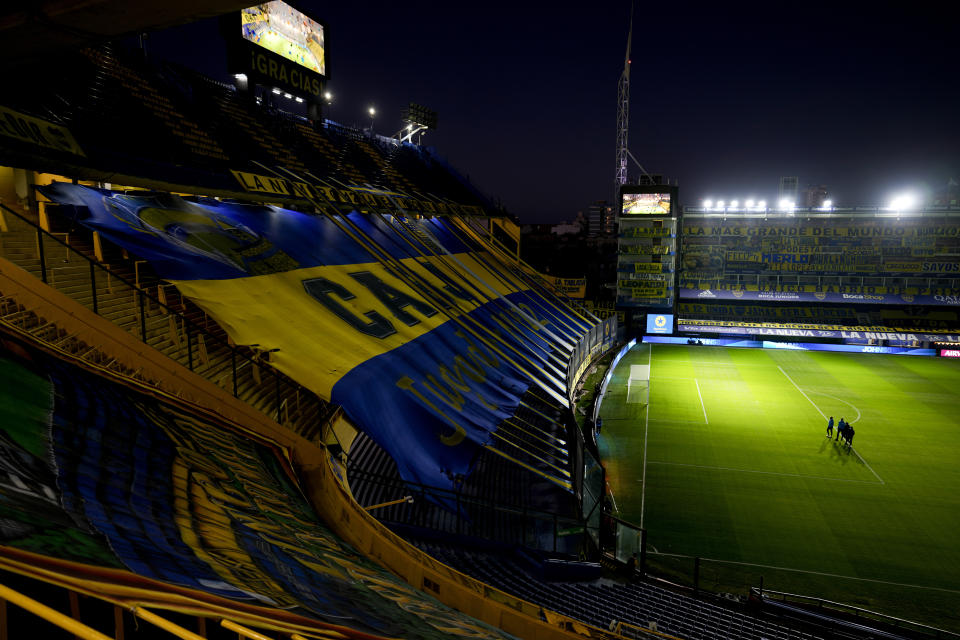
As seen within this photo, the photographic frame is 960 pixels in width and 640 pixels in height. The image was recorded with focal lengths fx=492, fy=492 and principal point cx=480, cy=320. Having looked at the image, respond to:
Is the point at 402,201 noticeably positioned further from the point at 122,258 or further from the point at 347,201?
the point at 122,258

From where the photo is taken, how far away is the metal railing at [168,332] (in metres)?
8.23

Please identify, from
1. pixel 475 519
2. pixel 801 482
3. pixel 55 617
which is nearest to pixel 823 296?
pixel 801 482

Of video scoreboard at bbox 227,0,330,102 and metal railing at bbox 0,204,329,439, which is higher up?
video scoreboard at bbox 227,0,330,102

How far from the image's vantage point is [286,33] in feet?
74.9

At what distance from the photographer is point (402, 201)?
23625 millimetres

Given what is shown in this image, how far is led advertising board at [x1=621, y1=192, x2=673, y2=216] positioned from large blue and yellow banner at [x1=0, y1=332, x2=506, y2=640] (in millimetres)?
32473

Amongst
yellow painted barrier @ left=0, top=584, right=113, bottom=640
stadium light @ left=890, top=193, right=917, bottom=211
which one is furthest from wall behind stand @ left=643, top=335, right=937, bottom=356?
yellow painted barrier @ left=0, top=584, right=113, bottom=640

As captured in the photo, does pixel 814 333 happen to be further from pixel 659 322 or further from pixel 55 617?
pixel 55 617

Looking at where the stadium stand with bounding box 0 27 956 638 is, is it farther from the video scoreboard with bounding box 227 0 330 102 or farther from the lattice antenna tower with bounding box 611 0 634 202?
the lattice antenna tower with bounding box 611 0 634 202

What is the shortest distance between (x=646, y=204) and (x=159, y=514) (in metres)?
34.8

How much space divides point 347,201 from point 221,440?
13.7 metres

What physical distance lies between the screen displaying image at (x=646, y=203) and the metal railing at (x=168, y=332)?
29.9 meters

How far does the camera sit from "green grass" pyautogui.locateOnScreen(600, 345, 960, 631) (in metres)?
11.3

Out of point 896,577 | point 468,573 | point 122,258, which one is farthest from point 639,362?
point 122,258
